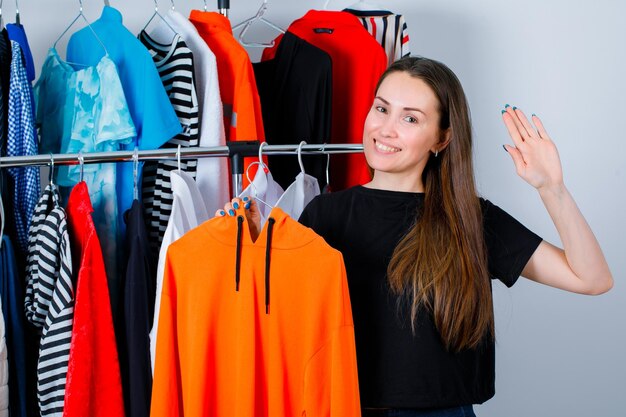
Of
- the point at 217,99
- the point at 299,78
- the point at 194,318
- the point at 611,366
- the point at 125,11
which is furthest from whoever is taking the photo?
the point at 611,366

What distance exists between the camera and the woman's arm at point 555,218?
167 centimetres

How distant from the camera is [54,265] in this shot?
1.78 metres

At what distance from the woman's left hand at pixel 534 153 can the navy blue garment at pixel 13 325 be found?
A: 1.15 meters

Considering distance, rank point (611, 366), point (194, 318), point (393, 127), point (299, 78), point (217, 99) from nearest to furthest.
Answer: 1. point (194, 318)
2. point (393, 127)
3. point (217, 99)
4. point (299, 78)
5. point (611, 366)

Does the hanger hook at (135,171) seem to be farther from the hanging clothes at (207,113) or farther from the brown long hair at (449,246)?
the brown long hair at (449,246)

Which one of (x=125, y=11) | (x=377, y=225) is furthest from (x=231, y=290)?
(x=125, y=11)

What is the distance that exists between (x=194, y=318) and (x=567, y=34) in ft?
5.86

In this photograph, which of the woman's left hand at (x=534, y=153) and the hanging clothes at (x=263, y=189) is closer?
the woman's left hand at (x=534, y=153)

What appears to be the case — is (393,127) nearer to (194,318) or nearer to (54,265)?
(194,318)

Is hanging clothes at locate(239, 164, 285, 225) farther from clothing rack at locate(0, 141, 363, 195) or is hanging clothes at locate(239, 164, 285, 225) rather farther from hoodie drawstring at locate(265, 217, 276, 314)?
hoodie drawstring at locate(265, 217, 276, 314)

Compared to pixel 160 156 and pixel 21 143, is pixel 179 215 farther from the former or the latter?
pixel 21 143

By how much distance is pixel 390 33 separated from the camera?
2441mm

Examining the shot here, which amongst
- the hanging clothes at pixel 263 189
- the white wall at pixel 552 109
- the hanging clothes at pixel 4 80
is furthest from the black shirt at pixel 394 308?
the white wall at pixel 552 109

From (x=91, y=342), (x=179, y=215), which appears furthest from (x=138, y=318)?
(x=179, y=215)
